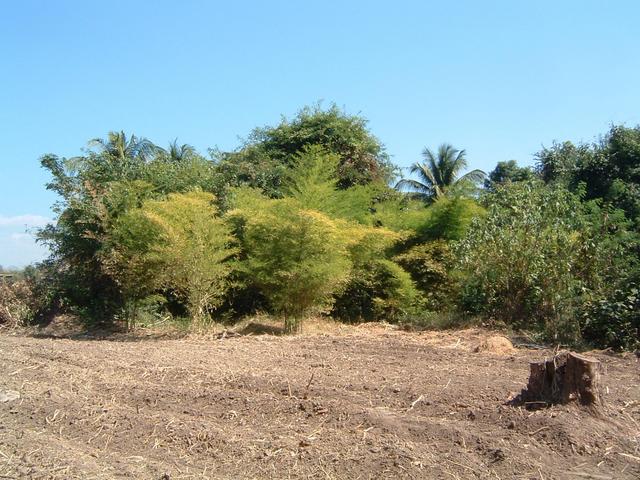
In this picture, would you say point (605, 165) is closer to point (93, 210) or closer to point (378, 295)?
point (378, 295)

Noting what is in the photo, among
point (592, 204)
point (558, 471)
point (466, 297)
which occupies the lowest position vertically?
point (558, 471)

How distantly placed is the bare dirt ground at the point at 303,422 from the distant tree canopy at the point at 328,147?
516 inches

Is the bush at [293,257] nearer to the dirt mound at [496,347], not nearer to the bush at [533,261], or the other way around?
the bush at [533,261]

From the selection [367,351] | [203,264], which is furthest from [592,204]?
[203,264]

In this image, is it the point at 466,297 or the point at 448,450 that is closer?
the point at 448,450

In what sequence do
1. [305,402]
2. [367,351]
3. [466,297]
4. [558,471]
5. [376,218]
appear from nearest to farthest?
[558,471] → [305,402] → [367,351] → [466,297] → [376,218]

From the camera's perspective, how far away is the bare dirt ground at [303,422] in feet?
15.3

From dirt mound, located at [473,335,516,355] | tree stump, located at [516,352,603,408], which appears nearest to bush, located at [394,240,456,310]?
dirt mound, located at [473,335,516,355]

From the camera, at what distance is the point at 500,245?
504 inches

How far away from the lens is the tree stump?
5613mm

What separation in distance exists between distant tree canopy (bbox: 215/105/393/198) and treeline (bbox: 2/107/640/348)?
1963mm

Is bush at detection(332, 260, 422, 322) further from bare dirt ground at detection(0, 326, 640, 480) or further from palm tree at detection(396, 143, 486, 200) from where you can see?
palm tree at detection(396, 143, 486, 200)

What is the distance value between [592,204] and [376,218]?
641cm

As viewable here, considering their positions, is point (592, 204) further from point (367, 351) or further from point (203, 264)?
point (203, 264)
